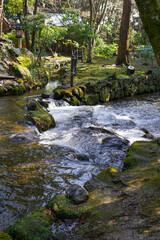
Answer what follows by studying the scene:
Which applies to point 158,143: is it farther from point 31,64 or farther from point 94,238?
point 31,64

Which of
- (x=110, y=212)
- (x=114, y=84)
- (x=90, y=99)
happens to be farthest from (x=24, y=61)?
(x=110, y=212)

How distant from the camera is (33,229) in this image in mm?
2912

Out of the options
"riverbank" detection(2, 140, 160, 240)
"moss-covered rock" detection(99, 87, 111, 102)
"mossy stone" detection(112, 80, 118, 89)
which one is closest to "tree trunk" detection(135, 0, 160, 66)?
"riverbank" detection(2, 140, 160, 240)

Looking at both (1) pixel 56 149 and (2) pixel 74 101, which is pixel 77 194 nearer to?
(1) pixel 56 149

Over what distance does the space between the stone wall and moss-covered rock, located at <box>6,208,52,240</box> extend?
317 inches

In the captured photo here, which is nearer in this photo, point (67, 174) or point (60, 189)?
point (60, 189)

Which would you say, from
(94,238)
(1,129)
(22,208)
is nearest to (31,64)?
(1,129)

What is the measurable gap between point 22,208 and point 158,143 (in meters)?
3.75

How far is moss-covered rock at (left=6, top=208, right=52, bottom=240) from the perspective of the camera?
9.23ft

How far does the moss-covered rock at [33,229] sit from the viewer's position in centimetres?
281

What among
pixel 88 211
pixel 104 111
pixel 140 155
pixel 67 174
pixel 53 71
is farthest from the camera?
pixel 53 71

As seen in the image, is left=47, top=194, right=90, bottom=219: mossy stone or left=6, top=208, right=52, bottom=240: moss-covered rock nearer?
left=6, top=208, right=52, bottom=240: moss-covered rock

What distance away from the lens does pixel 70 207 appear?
3457 millimetres

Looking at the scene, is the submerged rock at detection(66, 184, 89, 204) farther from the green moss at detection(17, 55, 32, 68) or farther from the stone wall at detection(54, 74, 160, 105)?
the green moss at detection(17, 55, 32, 68)
